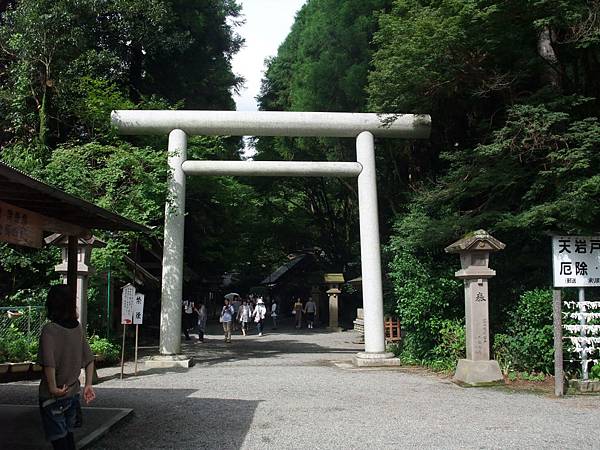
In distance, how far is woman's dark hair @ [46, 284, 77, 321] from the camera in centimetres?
456

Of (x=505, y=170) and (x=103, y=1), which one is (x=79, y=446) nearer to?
(x=505, y=170)

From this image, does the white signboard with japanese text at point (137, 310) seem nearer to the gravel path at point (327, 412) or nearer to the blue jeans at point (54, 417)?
the gravel path at point (327, 412)

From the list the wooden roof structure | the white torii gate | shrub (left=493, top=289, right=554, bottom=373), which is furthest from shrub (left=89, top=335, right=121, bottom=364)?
shrub (left=493, top=289, right=554, bottom=373)

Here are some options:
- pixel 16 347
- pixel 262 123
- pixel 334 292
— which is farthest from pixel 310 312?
pixel 16 347

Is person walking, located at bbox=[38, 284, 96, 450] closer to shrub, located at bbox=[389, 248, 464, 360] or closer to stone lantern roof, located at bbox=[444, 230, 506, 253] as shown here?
stone lantern roof, located at bbox=[444, 230, 506, 253]

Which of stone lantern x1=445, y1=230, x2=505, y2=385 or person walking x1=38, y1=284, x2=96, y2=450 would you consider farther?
stone lantern x1=445, y1=230, x2=505, y2=385

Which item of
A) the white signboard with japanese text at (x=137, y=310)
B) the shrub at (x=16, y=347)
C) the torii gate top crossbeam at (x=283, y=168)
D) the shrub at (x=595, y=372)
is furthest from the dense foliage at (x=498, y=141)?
the shrub at (x=16, y=347)

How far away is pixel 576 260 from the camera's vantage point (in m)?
9.19

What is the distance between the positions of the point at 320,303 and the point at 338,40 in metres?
17.4

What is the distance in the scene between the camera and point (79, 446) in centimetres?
544

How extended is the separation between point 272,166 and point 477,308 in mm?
5965

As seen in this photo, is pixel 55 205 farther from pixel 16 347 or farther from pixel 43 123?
pixel 43 123

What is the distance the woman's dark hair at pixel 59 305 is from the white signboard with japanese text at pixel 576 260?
725 cm

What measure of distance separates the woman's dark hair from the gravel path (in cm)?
187
